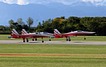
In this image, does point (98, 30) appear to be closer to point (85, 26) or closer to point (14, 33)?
point (85, 26)

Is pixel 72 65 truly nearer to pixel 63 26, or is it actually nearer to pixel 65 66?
pixel 65 66

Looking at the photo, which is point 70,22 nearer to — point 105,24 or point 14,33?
point 105,24

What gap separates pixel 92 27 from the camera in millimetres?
131000

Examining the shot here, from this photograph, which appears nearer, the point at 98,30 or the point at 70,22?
the point at 98,30

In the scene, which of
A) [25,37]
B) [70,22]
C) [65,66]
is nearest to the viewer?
[65,66]

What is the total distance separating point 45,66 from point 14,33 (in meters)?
51.3

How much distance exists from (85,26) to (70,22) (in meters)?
10.9

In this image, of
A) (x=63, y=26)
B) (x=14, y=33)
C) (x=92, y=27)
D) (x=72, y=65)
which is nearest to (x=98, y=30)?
(x=92, y=27)

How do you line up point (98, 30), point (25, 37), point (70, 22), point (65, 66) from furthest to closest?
point (70, 22) < point (98, 30) < point (25, 37) < point (65, 66)

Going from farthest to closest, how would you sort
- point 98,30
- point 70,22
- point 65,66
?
point 70,22
point 98,30
point 65,66

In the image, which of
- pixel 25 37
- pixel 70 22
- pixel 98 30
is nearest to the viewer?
pixel 25 37

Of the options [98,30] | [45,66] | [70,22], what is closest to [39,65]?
[45,66]

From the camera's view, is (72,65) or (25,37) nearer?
(72,65)

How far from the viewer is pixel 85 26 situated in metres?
135
